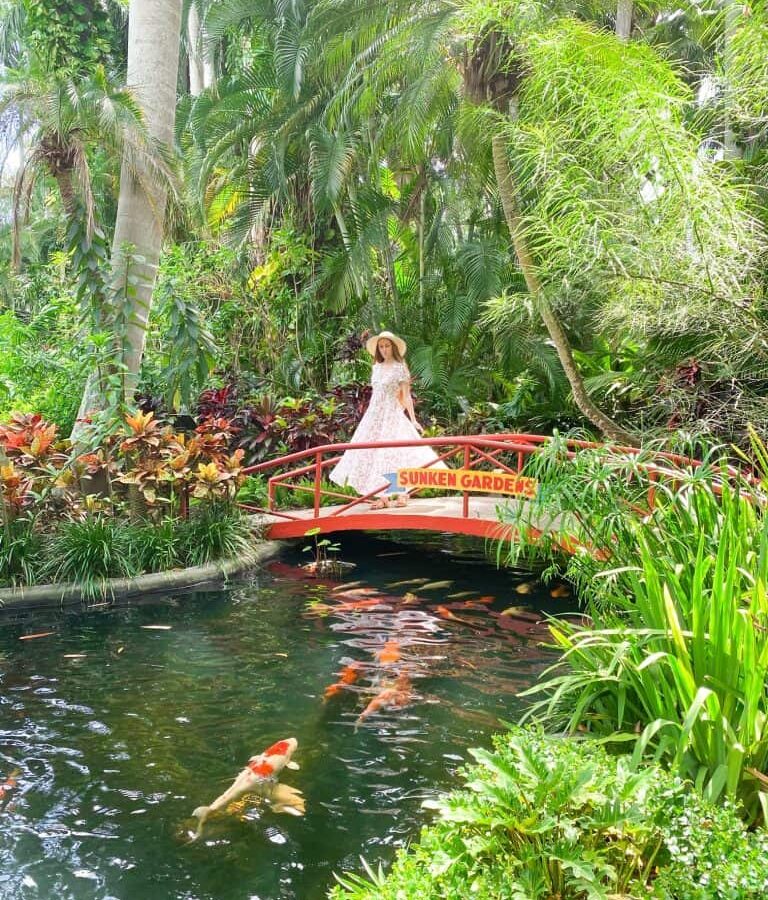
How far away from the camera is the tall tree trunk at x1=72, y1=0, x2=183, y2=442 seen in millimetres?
A: 9883

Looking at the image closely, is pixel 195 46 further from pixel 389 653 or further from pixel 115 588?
pixel 389 653

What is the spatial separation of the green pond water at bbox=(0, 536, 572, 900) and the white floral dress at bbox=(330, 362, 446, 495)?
56.2 inches

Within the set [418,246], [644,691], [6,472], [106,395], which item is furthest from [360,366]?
[644,691]

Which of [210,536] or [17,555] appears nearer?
[17,555]

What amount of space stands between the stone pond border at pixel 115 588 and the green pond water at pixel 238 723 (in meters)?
0.25

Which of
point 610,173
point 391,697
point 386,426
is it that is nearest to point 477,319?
point 386,426

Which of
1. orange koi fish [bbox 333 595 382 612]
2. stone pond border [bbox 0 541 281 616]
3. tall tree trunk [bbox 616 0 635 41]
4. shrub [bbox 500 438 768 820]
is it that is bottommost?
orange koi fish [bbox 333 595 382 612]

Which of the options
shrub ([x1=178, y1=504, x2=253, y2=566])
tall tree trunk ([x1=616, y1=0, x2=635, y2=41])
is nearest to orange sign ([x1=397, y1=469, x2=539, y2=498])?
shrub ([x1=178, y1=504, x2=253, y2=566])

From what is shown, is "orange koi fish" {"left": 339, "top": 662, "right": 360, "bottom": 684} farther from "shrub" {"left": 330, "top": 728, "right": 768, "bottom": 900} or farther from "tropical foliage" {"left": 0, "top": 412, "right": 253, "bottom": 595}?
"shrub" {"left": 330, "top": 728, "right": 768, "bottom": 900}

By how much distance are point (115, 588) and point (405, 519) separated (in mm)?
2817

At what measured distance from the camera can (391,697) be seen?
18.9ft

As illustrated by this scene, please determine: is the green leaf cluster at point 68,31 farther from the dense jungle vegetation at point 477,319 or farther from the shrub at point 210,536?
the shrub at point 210,536

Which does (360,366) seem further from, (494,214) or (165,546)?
(165,546)

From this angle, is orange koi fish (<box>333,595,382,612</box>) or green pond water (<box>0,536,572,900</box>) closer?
green pond water (<box>0,536,572,900</box>)
